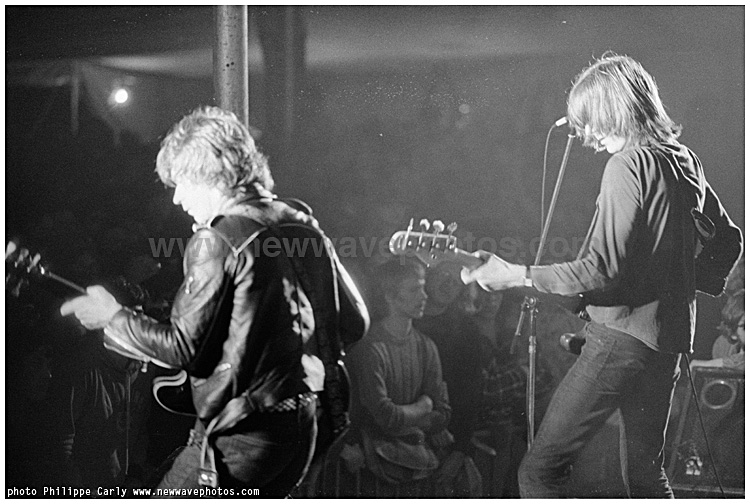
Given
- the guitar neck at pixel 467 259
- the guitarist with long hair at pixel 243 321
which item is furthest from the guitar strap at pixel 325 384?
the guitar neck at pixel 467 259

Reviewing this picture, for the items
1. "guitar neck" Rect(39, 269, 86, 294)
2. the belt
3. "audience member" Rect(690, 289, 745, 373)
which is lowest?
the belt

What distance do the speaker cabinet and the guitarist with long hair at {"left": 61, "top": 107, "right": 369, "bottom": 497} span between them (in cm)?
117

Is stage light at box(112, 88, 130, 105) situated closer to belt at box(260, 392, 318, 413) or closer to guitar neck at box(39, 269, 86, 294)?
guitar neck at box(39, 269, 86, 294)

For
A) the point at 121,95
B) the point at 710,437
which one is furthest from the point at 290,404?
the point at 710,437

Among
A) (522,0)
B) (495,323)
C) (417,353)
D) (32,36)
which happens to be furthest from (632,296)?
(32,36)

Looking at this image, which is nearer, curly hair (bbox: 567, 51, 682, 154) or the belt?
the belt

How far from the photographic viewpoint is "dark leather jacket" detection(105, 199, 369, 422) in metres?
2.45

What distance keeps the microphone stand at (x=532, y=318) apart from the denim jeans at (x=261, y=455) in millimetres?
732

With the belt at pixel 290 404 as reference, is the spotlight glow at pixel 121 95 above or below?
above

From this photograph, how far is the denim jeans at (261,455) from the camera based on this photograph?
246cm

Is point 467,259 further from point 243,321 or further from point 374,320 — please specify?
point 243,321

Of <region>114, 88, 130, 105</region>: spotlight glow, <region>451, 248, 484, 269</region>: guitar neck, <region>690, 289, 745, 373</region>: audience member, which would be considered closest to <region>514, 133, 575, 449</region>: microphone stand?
<region>451, 248, 484, 269</region>: guitar neck

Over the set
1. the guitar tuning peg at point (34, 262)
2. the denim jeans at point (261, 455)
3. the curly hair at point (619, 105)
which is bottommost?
the denim jeans at point (261, 455)

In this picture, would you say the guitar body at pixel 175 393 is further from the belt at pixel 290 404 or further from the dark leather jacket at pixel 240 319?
the belt at pixel 290 404
